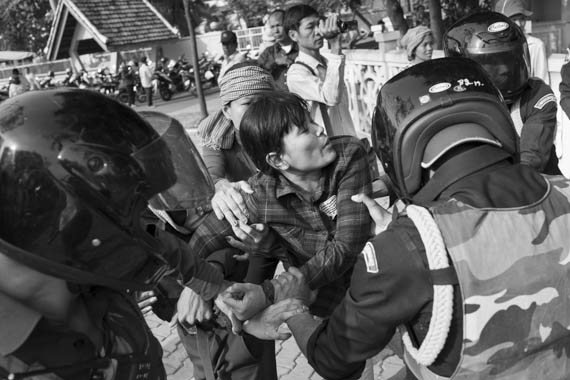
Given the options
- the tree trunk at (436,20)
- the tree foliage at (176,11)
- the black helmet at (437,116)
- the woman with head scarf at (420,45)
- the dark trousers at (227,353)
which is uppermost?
the black helmet at (437,116)

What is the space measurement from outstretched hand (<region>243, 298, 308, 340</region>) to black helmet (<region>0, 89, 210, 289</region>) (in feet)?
2.16

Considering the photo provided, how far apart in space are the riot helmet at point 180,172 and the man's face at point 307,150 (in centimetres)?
46

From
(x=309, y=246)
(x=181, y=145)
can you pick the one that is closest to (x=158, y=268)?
(x=181, y=145)

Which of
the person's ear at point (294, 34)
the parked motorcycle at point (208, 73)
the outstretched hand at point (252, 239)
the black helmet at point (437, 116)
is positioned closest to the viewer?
the black helmet at point (437, 116)

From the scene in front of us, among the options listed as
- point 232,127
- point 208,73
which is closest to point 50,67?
point 208,73

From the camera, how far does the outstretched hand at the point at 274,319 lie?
2020 millimetres

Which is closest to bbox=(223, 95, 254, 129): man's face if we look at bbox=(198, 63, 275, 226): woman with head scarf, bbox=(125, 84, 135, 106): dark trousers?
bbox=(198, 63, 275, 226): woman with head scarf

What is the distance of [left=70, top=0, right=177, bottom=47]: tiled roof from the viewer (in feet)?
74.9

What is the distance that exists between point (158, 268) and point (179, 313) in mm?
764

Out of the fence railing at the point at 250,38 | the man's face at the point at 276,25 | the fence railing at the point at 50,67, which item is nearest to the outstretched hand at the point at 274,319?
the man's face at the point at 276,25

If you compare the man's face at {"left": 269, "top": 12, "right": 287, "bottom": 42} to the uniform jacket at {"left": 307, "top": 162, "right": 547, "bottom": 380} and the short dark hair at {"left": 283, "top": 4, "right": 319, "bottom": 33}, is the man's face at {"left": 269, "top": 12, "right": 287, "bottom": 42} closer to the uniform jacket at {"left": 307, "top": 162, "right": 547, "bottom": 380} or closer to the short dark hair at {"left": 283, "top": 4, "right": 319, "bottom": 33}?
the short dark hair at {"left": 283, "top": 4, "right": 319, "bottom": 33}

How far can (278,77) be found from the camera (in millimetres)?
5262

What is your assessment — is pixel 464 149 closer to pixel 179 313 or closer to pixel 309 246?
pixel 309 246

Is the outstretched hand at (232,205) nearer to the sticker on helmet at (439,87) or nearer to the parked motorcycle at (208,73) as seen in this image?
the sticker on helmet at (439,87)
